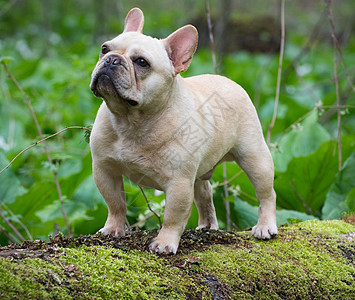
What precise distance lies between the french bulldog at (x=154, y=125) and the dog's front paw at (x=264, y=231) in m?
0.55

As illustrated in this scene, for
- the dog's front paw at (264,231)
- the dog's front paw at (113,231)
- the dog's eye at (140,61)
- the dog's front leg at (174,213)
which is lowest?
the dog's front paw at (264,231)

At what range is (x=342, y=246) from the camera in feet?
10.2

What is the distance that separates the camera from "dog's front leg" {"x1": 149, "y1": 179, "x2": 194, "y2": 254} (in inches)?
102

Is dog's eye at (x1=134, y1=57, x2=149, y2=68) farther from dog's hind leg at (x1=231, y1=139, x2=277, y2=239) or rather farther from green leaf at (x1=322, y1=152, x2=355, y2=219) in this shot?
green leaf at (x1=322, y1=152, x2=355, y2=219)

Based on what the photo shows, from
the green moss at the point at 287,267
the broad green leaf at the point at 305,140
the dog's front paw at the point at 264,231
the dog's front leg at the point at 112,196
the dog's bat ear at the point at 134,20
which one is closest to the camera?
the green moss at the point at 287,267

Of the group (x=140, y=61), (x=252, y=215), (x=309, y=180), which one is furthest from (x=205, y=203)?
(x=309, y=180)

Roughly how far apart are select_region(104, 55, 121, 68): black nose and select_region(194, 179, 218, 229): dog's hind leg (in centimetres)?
132

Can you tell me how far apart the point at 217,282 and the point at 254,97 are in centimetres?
554

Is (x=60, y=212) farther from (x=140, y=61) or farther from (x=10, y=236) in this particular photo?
(x=140, y=61)

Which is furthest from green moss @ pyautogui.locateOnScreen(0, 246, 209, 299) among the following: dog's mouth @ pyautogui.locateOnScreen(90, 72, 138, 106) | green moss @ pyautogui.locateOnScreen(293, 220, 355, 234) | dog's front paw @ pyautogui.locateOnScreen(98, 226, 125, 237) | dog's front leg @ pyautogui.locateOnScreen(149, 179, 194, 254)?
green moss @ pyautogui.locateOnScreen(293, 220, 355, 234)

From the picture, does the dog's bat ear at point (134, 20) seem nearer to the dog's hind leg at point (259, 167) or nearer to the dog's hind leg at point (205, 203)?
the dog's hind leg at point (259, 167)

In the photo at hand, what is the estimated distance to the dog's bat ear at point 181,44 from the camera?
270 centimetres

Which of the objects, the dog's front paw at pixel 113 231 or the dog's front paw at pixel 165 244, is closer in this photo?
the dog's front paw at pixel 165 244

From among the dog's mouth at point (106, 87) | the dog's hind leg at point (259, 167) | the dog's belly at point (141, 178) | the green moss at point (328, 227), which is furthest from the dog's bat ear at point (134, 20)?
the green moss at point (328, 227)
